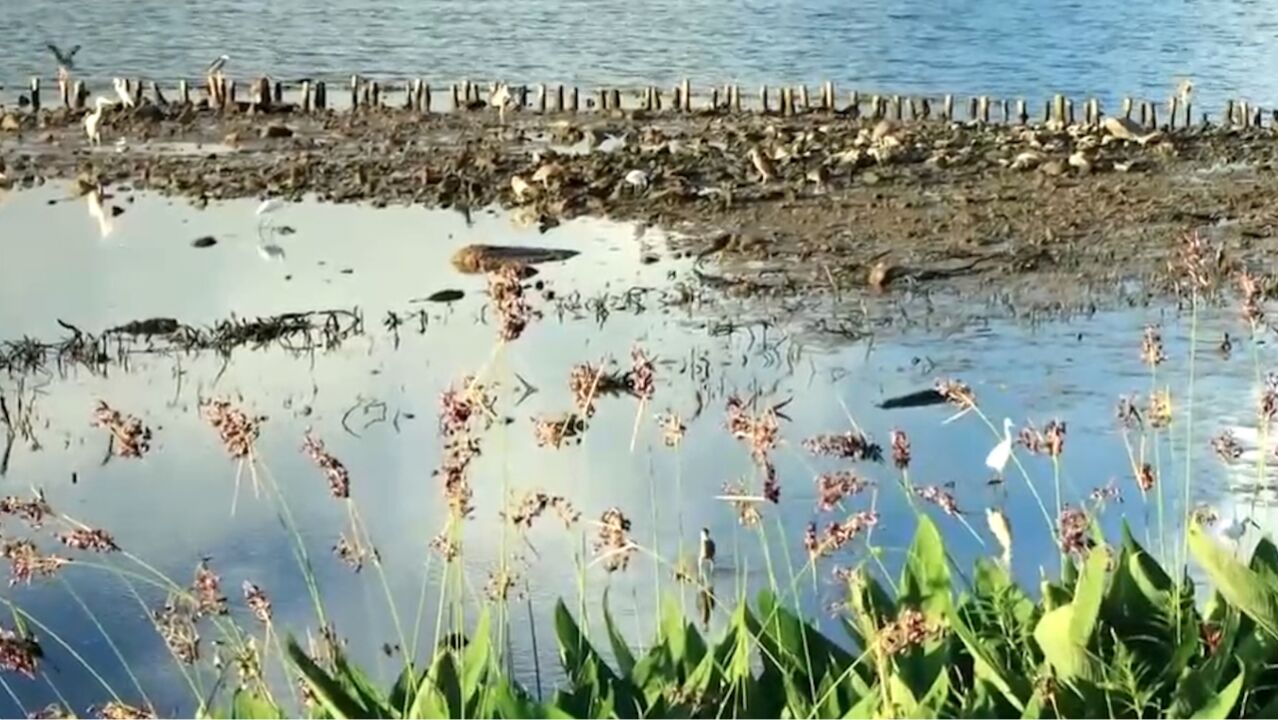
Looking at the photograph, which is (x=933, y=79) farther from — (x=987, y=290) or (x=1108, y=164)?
(x=987, y=290)

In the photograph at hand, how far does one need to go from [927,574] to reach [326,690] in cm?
96

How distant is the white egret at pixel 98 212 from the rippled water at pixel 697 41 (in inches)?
397

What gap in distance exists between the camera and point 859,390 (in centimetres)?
932

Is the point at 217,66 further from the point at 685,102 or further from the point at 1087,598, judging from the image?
the point at 1087,598

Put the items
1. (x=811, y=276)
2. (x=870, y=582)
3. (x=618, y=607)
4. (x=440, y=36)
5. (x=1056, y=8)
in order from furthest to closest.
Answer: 1. (x=1056, y=8)
2. (x=440, y=36)
3. (x=811, y=276)
4. (x=618, y=607)
5. (x=870, y=582)

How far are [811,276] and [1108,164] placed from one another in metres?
4.73

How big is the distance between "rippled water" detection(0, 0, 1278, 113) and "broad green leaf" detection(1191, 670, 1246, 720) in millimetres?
19547

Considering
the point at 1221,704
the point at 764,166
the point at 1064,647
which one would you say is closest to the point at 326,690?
the point at 1064,647

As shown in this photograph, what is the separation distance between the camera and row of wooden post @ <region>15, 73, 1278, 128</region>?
19328mm

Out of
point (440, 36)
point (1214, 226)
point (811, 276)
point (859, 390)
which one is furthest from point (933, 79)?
point (859, 390)

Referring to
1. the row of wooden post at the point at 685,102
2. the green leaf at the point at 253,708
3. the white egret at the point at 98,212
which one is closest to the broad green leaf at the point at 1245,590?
the green leaf at the point at 253,708

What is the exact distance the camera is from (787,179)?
15.1m

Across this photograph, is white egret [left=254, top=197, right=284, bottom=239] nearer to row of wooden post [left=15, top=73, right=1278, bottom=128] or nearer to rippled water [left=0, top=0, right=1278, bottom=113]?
row of wooden post [left=15, top=73, right=1278, bottom=128]

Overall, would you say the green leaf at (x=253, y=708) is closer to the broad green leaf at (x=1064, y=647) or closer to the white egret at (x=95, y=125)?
the broad green leaf at (x=1064, y=647)
